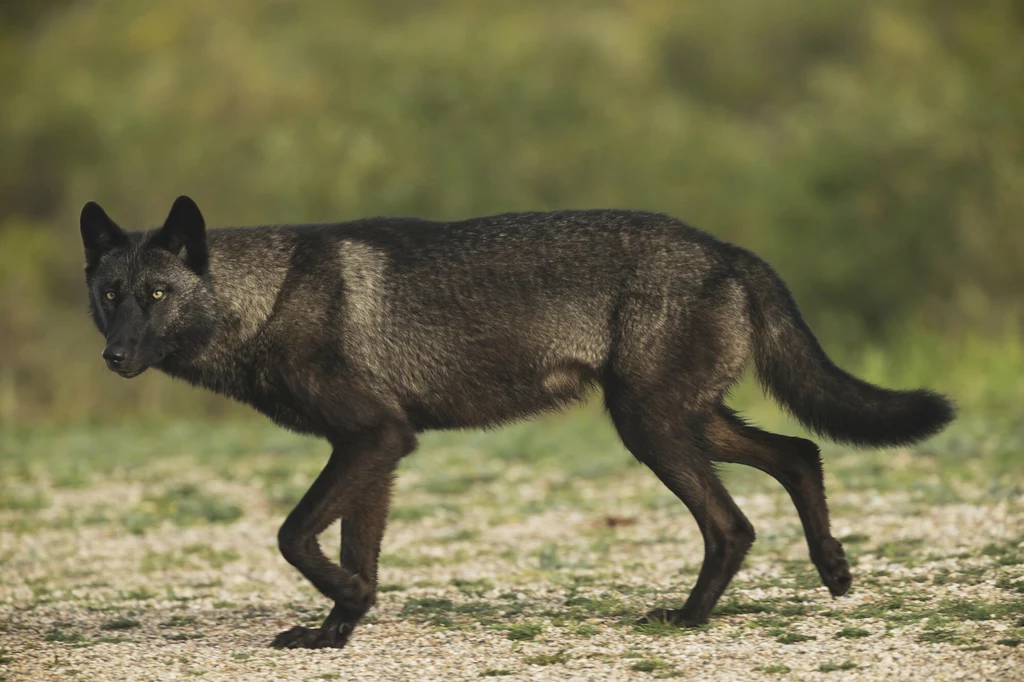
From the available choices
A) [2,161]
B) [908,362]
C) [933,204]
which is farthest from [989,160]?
[2,161]

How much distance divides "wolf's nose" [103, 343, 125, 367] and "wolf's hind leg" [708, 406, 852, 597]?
280 centimetres

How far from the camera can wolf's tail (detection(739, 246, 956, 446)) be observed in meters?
6.42

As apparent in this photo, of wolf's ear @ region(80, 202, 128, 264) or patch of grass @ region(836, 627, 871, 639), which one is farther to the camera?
wolf's ear @ region(80, 202, 128, 264)

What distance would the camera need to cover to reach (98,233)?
6543 mm

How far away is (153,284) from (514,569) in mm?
2798

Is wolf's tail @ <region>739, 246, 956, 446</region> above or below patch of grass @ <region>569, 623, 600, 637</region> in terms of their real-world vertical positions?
above

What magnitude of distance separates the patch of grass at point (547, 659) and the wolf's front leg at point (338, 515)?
3.11 ft

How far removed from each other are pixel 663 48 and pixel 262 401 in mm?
42277

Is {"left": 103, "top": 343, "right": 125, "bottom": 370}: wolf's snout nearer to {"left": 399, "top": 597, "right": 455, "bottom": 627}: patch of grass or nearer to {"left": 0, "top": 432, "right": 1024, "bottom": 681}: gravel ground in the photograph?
{"left": 0, "top": 432, "right": 1024, "bottom": 681}: gravel ground

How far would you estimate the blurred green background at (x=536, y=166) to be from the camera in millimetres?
18516

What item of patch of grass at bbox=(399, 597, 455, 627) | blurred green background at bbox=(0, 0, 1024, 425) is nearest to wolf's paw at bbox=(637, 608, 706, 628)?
patch of grass at bbox=(399, 597, 455, 627)

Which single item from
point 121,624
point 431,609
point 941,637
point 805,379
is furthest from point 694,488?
point 121,624

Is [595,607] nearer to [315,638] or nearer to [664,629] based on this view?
[664,629]

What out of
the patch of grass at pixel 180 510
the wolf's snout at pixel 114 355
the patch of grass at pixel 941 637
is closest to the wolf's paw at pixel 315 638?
the wolf's snout at pixel 114 355
